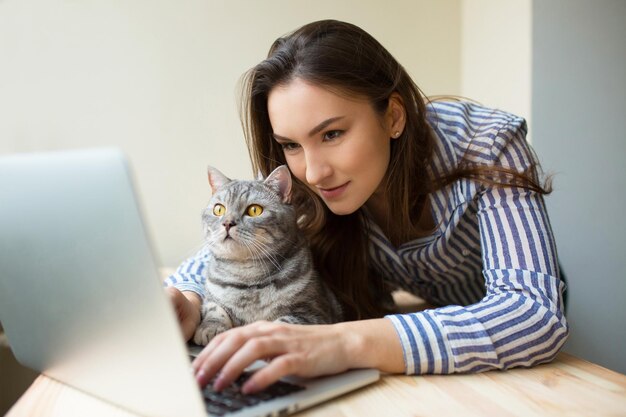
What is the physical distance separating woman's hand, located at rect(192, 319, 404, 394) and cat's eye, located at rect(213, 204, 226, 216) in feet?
1.37

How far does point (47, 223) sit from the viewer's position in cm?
57

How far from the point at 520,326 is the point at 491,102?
141 centimetres

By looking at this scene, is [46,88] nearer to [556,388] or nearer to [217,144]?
[217,144]

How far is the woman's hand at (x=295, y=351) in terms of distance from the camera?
2.05 feet

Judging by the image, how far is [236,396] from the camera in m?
0.61

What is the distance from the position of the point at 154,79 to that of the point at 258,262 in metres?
1.01

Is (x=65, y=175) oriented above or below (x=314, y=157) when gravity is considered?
above

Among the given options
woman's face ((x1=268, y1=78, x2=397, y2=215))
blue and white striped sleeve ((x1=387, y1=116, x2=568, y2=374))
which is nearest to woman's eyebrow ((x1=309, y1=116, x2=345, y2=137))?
woman's face ((x1=268, y1=78, x2=397, y2=215))

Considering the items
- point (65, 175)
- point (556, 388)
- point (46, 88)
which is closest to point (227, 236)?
point (65, 175)

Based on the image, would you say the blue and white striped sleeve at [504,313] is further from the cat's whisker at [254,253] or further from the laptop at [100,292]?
the cat's whisker at [254,253]

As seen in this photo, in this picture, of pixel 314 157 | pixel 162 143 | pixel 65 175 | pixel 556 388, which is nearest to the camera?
pixel 65 175

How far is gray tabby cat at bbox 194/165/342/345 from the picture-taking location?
3.21 ft

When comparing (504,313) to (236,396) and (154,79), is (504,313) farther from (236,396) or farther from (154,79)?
(154,79)

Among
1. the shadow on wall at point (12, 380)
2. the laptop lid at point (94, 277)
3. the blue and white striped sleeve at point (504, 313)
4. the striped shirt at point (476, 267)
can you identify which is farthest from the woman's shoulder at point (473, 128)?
the shadow on wall at point (12, 380)
